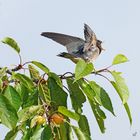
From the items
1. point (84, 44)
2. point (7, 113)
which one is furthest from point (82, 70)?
point (84, 44)

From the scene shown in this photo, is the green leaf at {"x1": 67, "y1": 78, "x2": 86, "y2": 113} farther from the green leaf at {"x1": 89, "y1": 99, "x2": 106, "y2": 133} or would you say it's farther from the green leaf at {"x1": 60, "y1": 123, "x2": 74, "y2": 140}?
the green leaf at {"x1": 60, "y1": 123, "x2": 74, "y2": 140}

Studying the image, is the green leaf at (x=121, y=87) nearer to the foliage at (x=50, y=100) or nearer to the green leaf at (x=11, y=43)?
the foliage at (x=50, y=100)

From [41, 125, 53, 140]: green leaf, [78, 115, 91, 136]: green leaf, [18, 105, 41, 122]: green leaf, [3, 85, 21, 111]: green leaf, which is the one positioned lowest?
[78, 115, 91, 136]: green leaf

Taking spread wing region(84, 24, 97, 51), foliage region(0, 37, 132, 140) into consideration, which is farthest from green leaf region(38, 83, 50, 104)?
spread wing region(84, 24, 97, 51)

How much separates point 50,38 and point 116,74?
3.89 ft

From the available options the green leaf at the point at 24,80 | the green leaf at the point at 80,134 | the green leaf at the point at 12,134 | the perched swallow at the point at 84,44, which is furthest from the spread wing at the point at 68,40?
the green leaf at the point at 12,134

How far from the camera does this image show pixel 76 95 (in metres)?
3.76

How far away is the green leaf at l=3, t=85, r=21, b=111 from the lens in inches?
129

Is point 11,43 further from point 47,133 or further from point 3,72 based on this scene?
point 47,133

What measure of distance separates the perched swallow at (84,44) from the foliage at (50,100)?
36 cm

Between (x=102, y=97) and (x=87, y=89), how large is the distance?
4.5 inches

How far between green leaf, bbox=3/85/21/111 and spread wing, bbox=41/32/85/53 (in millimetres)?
1056

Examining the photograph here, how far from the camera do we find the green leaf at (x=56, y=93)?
141 inches

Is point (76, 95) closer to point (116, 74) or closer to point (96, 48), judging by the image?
point (116, 74)
